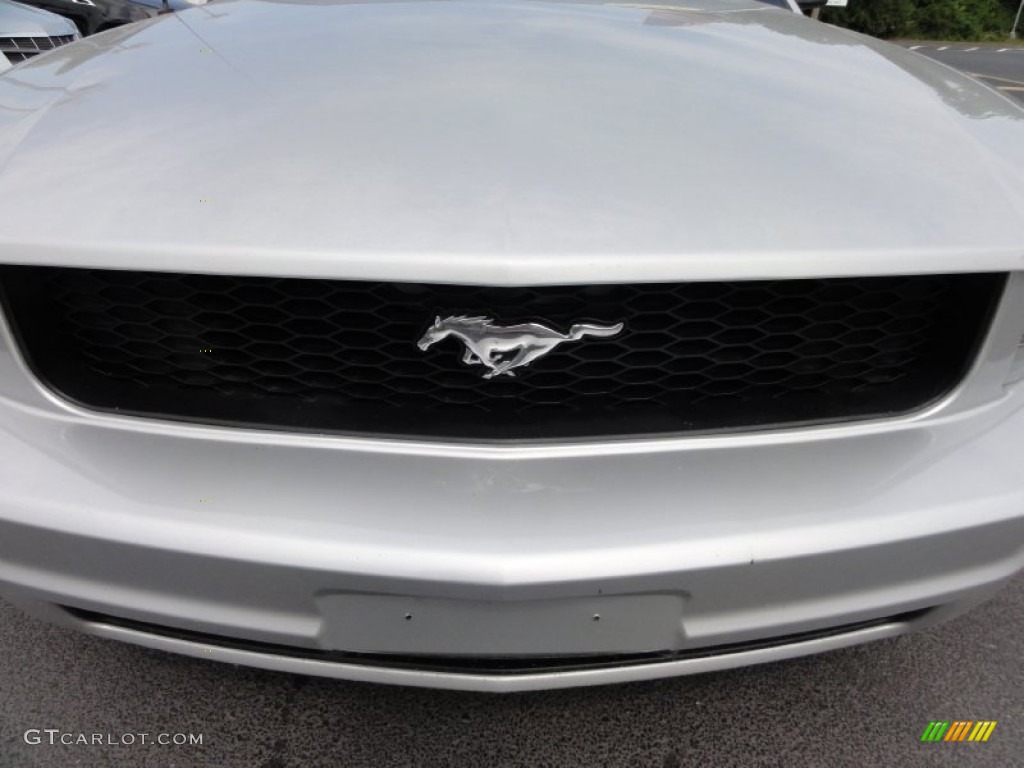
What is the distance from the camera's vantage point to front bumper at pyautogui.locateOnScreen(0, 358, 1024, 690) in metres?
1.09

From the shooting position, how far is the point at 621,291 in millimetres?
1154

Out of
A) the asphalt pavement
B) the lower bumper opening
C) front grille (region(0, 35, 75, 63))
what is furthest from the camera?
front grille (region(0, 35, 75, 63))

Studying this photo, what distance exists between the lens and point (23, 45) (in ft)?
17.3

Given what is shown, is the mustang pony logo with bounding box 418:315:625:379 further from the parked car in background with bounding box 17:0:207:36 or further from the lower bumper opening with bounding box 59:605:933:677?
the parked car in background with bounding box 17:0:207:36

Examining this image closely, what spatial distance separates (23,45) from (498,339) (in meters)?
5.60

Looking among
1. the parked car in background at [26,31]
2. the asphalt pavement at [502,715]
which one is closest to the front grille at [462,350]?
the asphalt pavement at [502,715]

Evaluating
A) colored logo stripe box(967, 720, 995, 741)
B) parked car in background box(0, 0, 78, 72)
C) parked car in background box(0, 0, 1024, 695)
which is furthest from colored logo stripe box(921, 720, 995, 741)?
parked car in background box(0, 0, 78, 72)

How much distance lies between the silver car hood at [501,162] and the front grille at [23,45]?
443 cm

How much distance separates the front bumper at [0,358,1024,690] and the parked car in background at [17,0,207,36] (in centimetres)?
636

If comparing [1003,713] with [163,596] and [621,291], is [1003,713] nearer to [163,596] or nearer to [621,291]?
[621,291]

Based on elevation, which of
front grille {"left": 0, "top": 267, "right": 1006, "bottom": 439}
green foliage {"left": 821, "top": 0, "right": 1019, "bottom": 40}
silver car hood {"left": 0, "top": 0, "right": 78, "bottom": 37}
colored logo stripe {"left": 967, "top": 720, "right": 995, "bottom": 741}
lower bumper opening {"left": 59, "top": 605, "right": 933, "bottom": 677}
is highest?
front grille {"left": 0, "top": 267, "right": 1006, "bottom": 439}

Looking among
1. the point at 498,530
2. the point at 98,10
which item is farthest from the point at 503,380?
the point at 98,10

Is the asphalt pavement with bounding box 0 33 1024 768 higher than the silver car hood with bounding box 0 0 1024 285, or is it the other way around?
the silver car hood with bounding box 0 0 1024 285

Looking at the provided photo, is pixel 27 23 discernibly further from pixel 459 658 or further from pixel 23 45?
pixel 459 658
